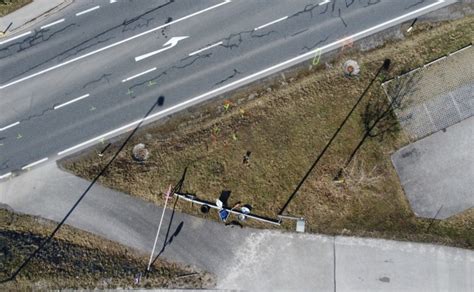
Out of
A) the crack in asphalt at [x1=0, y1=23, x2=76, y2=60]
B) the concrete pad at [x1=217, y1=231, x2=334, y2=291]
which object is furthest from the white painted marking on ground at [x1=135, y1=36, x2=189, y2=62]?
the concrete pad at [x1=217, y1=231, x2=334, y2=291]

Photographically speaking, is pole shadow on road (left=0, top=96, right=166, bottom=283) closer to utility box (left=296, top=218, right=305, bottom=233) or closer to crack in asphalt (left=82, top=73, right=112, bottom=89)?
crack in asphalt (left=82, top=73, right=112, bottom=89)

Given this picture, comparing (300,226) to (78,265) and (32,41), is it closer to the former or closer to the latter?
(78,265)

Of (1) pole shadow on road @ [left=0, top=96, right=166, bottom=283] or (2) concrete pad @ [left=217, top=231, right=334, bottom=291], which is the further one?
(1) pole shadow on road @ [left=0, top=96, right=166, bottom=283]

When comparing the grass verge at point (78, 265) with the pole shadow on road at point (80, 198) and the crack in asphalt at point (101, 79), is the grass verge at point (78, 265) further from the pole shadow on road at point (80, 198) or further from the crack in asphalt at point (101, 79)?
the crack in asphalt at point (101, 79)

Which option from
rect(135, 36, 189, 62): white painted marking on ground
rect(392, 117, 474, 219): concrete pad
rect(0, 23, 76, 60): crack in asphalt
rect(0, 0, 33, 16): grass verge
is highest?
rect(0, 0, 33, 16): grass verge

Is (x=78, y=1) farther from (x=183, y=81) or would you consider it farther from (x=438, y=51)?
(x=438, y=51)

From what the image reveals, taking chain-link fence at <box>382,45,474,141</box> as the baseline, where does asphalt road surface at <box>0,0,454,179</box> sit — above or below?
above
